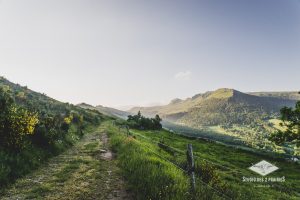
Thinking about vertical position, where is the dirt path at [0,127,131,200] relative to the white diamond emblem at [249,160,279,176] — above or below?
above

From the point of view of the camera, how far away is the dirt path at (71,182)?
10.2 meters

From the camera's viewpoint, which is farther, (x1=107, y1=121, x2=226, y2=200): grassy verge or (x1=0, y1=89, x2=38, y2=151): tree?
(x1=0, y1=89, x2=38, y2=151): tree

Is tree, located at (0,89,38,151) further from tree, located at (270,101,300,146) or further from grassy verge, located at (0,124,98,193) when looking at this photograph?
tree, located at (270,101,300,146)

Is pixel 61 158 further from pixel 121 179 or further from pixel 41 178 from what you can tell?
pixel 121 179

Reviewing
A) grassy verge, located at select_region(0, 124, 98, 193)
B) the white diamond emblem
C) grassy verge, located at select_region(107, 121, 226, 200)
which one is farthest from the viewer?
the white diamond emblem

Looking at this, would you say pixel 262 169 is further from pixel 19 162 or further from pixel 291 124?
pixel 19 162

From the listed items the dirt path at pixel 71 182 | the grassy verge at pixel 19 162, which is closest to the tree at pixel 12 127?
the grassy verge at pixel 19 162

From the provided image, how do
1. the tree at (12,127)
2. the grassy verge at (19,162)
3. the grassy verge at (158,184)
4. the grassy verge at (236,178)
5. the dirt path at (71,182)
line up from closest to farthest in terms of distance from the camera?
the grassy verge at (158,184)
the dirt path at (71,182)
the grassy verge at (236,178)
the grassy verge at (19,162)
the tree at (12,127)

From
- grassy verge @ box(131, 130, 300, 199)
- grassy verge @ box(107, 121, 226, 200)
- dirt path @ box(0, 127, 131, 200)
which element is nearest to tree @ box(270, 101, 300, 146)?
grassy verge @ box(131, 130, 300, 199)

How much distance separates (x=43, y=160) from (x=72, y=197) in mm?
6980

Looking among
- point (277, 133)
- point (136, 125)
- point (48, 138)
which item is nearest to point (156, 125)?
point (136, 125)

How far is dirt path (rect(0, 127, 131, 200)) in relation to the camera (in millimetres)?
10227

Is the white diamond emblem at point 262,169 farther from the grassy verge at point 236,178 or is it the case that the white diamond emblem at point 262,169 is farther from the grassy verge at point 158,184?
the grassy verge at point 158,184

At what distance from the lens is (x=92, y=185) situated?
38.5 ft
